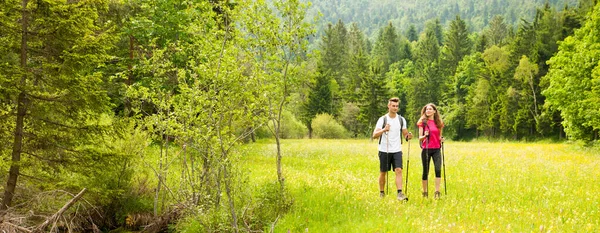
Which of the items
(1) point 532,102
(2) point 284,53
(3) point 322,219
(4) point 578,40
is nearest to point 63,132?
(2) point 284,53

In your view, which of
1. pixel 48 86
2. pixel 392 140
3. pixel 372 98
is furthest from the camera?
pixel 372 98

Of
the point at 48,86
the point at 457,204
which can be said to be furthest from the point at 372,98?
the point at 48,86

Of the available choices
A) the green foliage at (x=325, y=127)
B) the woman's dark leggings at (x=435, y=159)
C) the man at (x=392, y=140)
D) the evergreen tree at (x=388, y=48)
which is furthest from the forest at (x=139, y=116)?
the evergreen tree at (x=388, y=48)

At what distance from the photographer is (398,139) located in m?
9.45

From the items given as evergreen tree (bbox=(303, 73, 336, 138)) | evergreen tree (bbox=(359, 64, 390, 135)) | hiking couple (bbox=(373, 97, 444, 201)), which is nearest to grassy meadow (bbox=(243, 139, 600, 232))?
hiking couple (bbox=(373, 97, 444, 201))

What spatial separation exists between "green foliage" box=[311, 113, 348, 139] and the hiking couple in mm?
50808

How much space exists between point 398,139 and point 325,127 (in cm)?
5167

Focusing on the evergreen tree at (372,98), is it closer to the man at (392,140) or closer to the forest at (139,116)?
the forest at (139,116)

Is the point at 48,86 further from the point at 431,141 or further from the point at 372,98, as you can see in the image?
the point at 372,98

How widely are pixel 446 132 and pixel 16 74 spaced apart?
74.3 m

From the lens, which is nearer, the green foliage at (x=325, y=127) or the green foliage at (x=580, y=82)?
the green foliage at (x=580, y=82)

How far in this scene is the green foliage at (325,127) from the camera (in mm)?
60938

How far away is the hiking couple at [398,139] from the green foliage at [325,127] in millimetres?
50808

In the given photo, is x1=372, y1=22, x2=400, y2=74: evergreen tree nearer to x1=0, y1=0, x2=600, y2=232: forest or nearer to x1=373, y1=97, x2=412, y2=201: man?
x1=0, y1=0, x2=600, y2=232: forest
